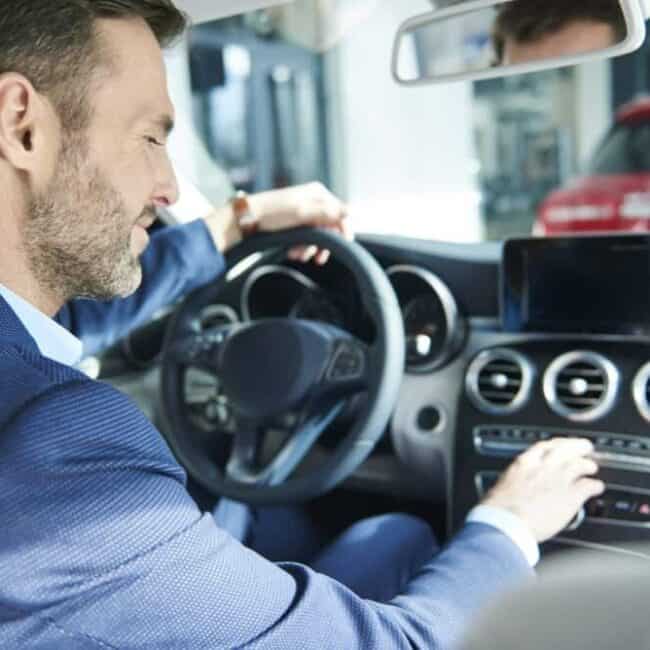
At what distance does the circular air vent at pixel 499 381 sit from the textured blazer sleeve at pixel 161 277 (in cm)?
52

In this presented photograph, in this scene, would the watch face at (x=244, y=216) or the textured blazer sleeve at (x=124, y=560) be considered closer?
the textured blazer sleeve at (x=124, y=560)

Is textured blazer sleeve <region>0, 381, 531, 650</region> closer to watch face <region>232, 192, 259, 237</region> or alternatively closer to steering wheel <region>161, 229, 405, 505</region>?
steering wheel <region>161, 229, 405, 505</region>

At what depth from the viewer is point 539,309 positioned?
182 cm

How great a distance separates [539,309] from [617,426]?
0.27m

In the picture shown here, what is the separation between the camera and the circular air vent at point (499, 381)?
1783mm

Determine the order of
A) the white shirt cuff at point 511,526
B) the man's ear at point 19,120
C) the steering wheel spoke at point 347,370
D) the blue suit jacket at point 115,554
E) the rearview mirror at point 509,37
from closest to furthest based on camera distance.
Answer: the blue suit jacket at point 115,554 → the man's ear at point 19,120 → the white shirt cuff at point 511,526 → the rearview mirror at point 509,37 → the steering wheel spoke at point 347,370

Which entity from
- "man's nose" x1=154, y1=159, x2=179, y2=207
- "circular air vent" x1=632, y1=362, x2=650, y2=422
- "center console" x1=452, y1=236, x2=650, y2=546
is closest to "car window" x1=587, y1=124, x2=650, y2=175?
"center console" x1=452, y1=236, x2=650, y2=546

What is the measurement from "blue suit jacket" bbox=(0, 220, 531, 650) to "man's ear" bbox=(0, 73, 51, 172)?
19 centimetres

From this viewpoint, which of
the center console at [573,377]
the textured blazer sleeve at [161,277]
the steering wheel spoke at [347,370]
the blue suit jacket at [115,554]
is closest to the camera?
the blue suit jacket at [115,554]

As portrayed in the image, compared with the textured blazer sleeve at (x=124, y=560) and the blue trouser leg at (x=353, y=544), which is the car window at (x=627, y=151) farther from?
the textured blazer sleeve at (x=124, y=560)

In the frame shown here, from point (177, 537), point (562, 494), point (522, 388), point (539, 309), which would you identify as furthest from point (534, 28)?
point (177, 537)

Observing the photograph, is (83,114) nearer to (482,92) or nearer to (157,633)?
(157,633)

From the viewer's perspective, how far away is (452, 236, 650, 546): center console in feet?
5.38

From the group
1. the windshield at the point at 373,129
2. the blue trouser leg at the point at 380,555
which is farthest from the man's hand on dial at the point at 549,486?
the windshield at the point at 373,129
